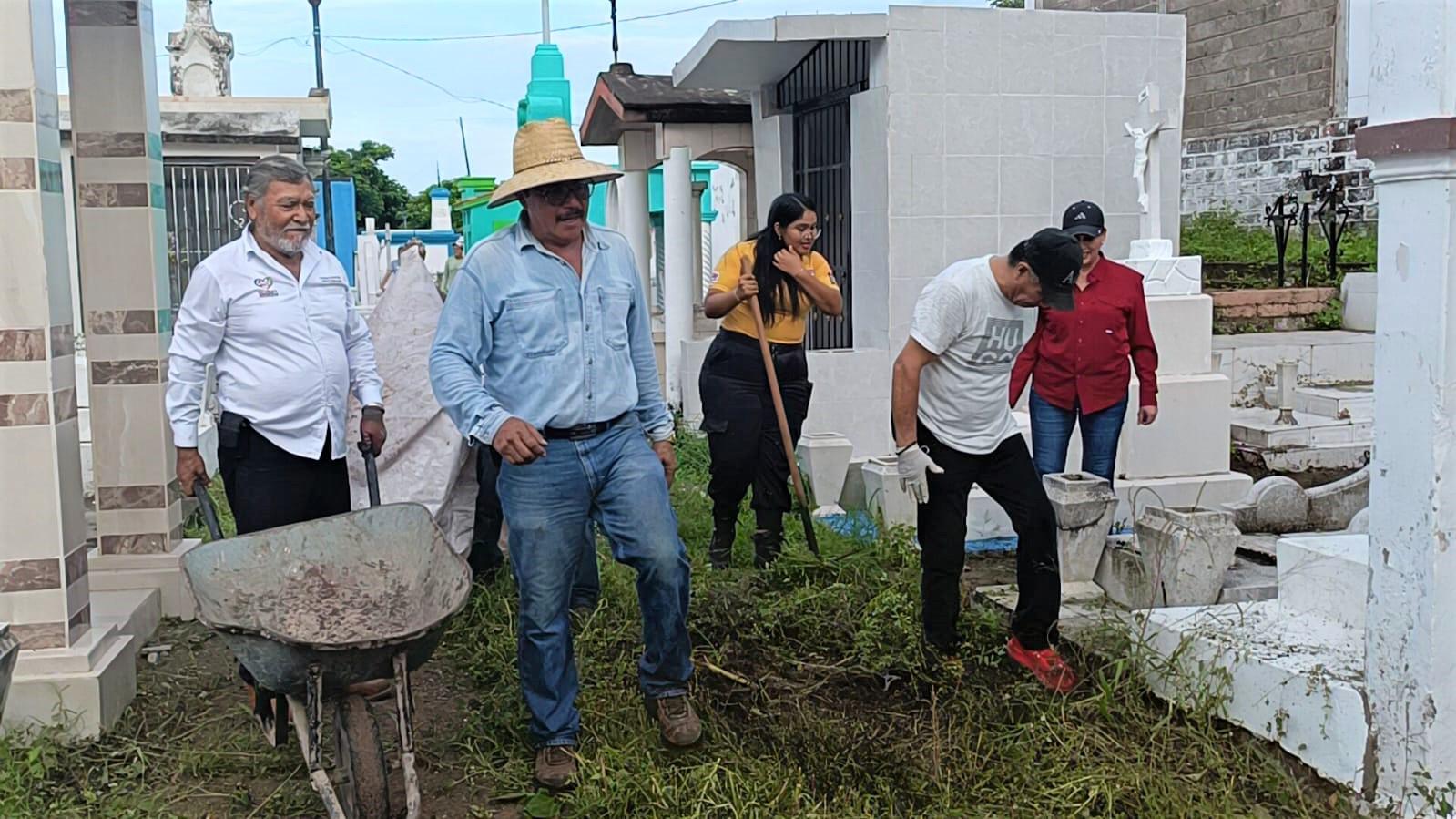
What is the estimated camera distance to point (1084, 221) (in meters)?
6.42

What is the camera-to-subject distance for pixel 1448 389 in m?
3.49

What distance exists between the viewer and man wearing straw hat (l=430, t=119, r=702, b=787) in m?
4.15

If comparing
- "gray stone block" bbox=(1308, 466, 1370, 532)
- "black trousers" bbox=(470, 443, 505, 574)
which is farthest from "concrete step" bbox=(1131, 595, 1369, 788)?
"black trousers" bbox=(470, 443, 505, 574)

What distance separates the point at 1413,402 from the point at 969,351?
1589 millimetres

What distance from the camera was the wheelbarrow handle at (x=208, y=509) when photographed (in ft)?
13.7

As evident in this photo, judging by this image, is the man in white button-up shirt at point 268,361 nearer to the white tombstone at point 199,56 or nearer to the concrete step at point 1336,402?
the concrete step at point 1336,402

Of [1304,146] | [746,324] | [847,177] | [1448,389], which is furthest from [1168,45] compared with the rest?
[1304,146]

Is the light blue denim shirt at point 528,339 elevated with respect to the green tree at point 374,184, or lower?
lower

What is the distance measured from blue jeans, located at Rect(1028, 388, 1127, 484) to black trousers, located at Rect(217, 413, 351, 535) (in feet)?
11.4

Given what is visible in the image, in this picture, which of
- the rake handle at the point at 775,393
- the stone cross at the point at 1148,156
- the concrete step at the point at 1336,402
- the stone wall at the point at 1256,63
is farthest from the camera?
the stone wall at the point at 1256,63

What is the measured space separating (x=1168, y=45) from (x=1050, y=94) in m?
0.99

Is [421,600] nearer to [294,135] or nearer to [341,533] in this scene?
[341,533]

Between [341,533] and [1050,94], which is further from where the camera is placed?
[1050,94]

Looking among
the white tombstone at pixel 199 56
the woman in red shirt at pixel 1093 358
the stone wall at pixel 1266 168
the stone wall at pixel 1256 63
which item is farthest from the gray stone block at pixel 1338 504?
the white tombstone at pixel 199 56
